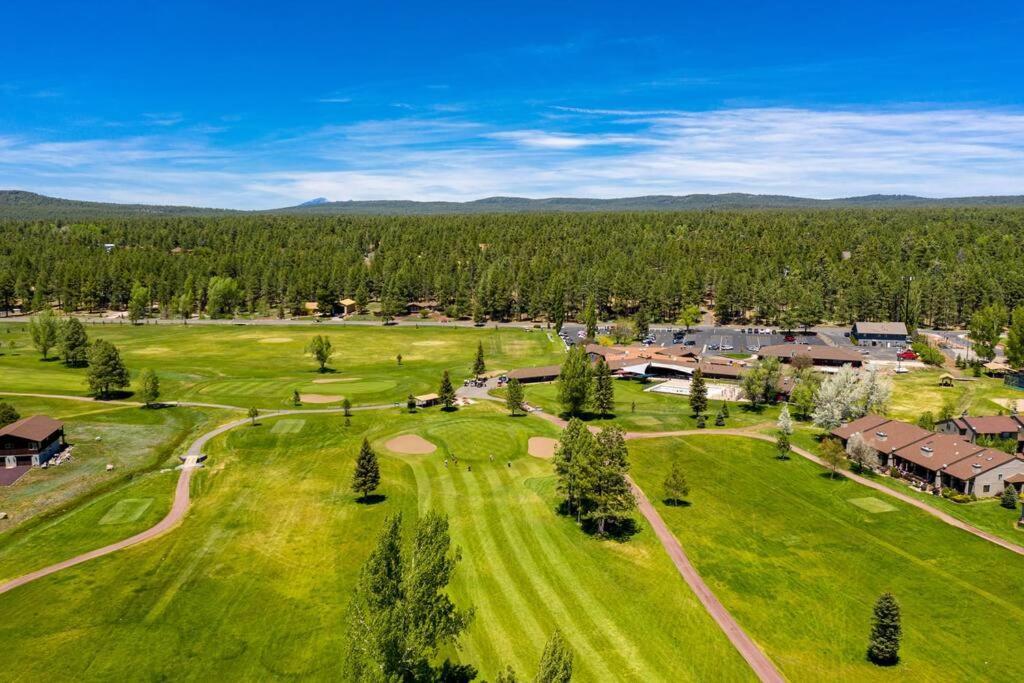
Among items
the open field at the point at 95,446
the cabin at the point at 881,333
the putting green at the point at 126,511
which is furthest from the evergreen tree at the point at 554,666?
the cabin at the point at 881,333

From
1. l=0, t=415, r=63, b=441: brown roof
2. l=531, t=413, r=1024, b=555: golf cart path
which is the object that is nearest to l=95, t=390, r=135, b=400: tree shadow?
l=0, t=415, r=63, b=441: brown roof

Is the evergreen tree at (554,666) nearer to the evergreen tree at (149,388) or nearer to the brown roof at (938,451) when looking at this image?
the brown roof at (938,451)

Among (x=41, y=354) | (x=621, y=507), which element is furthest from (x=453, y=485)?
(x=41, y=354)

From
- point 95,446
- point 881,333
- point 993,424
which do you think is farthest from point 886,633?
point 881,333

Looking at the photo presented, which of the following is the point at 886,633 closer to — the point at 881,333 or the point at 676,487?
the point at 676,487

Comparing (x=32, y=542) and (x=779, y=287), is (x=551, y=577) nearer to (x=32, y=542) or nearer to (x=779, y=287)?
(x=32, y=542)
